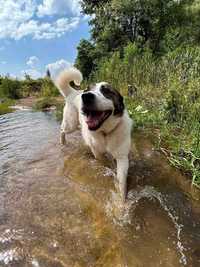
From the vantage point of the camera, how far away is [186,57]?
6.49 meters

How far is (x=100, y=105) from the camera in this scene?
3.08 meters

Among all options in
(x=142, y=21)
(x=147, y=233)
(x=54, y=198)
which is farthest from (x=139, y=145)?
(x=142, y=21)

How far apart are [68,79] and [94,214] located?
243cm

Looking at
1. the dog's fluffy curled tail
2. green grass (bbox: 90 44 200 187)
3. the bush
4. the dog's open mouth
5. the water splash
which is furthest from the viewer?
the bush

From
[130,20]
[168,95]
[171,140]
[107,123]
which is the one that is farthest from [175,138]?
[130,20]

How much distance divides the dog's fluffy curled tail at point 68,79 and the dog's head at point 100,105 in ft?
4.03

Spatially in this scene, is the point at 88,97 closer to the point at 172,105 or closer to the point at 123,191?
the point at 123,191

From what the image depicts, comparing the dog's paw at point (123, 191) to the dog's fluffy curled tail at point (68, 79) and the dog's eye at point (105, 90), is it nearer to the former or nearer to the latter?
the dog's eye at point (105, 90)

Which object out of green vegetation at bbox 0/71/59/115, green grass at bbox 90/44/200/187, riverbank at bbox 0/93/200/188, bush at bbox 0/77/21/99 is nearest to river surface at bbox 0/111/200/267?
riverbank at bbox 0/93/200/188

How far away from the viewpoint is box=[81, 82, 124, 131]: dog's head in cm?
304

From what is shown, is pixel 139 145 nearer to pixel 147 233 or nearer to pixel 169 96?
pixel 169 96

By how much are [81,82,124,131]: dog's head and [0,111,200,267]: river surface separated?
89 centimetres

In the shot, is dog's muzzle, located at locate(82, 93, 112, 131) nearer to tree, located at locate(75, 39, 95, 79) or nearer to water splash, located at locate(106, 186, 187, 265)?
water splash, located at locate(106, 186, 187, 265)

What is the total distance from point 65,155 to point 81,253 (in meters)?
2.60
